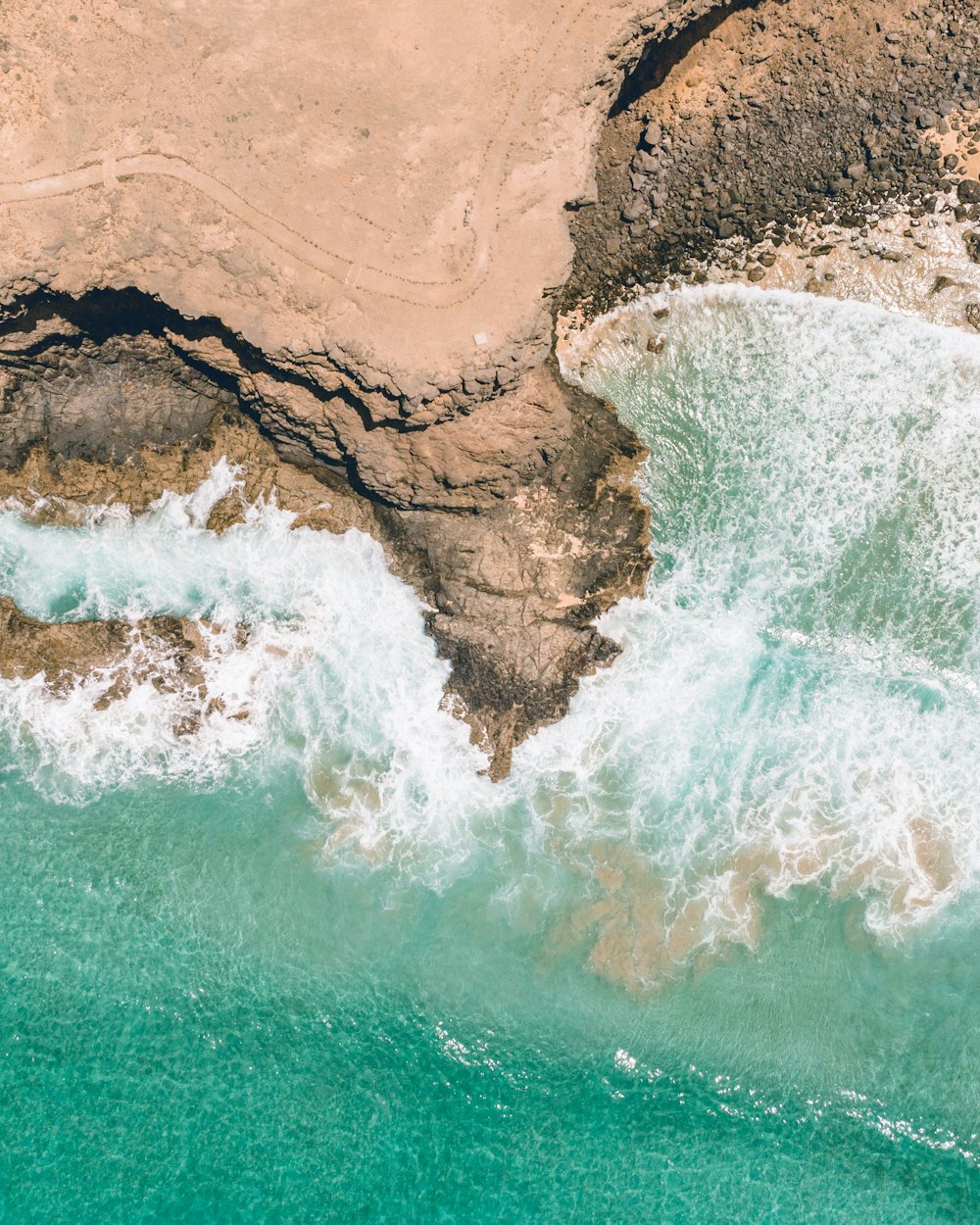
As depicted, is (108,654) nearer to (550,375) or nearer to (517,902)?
(517,902)

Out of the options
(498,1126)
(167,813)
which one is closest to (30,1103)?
(167,813)

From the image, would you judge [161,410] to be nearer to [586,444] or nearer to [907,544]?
[586,444]

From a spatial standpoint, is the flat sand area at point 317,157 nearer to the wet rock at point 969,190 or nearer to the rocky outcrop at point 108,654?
the rocky outcrop at point 108,654

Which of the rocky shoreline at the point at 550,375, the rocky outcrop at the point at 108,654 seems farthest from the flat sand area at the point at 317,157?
the rocky outcrop at the point at 108,654

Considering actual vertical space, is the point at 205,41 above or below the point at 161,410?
above

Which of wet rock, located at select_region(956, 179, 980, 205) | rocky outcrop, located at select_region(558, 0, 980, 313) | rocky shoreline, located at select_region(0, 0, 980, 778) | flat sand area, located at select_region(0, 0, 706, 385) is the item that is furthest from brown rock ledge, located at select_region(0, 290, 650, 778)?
wet rock, located at select_region(956, 179, 980, 205)

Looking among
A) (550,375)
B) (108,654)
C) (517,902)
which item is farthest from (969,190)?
(108,654)

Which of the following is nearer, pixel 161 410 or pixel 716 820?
pixel 161 410
